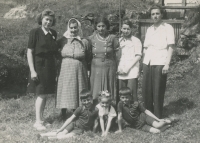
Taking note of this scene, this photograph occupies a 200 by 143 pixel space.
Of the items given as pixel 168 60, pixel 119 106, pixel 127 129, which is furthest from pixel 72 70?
pixel 168 60

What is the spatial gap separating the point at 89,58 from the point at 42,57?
80 cm

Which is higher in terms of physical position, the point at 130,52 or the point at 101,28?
the point at 101,28

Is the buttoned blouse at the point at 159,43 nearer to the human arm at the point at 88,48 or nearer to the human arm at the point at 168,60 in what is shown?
the human arm at the point at 168,60

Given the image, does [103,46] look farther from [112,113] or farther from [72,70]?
[112,113]

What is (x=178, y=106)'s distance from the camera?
6.80m

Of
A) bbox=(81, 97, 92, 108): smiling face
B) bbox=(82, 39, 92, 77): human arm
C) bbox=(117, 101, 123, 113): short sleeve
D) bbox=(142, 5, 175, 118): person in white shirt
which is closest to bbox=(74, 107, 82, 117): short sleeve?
bbox=(81, 97, 92, 108): smiling face

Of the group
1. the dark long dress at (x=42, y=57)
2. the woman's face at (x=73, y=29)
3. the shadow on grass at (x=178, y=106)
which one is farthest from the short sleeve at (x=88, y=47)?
the shadow on grass at (x=178, y=106)

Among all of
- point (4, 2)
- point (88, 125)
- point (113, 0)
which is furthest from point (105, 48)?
point (4, 2)

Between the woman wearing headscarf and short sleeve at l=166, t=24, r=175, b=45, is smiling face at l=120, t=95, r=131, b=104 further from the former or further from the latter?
short sleeve at l=166, t=24, r=175, b=45

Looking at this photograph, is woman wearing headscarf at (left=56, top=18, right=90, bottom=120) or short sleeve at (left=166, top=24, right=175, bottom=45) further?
short sleeve at (left=166, top=24, right=175, bottom=45)

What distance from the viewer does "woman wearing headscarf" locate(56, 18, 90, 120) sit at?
518cm

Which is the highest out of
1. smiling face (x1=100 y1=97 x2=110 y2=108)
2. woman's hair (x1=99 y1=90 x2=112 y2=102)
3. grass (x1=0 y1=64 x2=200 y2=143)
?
woman's hair (x1=99 y1=90 x2=112 y2=102)

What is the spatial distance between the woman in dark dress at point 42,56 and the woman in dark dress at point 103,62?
71 cm

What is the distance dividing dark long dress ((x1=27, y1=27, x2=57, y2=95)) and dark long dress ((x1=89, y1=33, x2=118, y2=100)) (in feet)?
2.31
